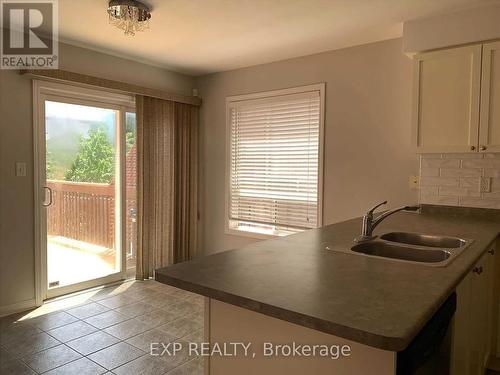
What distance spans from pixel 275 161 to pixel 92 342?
2.37 m

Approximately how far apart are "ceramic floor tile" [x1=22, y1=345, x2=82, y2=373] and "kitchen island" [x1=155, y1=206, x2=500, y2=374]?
63.0 inches

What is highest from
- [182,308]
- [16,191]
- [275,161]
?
[275,161]

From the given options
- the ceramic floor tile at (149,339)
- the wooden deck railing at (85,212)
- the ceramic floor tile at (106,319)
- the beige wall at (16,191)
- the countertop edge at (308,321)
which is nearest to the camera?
the countertop edge at (308,321)

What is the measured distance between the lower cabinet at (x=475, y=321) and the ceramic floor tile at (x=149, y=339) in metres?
1.92

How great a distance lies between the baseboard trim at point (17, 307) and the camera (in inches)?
122

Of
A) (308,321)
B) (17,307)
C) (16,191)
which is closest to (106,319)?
(17,307)

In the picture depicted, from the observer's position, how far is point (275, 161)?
392 centimetres

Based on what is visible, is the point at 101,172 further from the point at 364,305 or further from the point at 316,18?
the point at 364,305

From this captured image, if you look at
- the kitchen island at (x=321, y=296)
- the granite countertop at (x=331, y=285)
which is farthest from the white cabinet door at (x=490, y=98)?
the kitchen island at (x=321, y=296)

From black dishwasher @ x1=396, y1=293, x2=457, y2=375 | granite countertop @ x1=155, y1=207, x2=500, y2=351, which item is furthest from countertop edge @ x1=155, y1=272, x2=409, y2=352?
black dishwasher @ x1=396, y1=293, x2=457, y2=375

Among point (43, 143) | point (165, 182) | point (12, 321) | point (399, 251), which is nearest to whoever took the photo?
point (399, 251)

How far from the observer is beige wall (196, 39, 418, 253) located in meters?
3.12

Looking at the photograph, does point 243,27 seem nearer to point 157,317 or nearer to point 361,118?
point 361,118

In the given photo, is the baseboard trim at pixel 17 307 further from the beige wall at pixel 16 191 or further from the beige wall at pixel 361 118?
the beige wall at pixel 361 118
